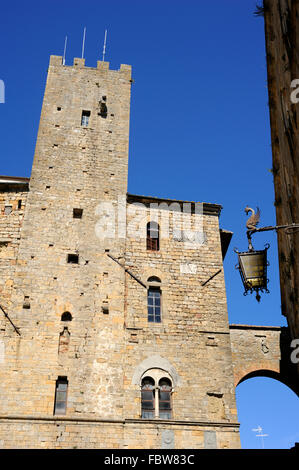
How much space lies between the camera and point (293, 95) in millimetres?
10016

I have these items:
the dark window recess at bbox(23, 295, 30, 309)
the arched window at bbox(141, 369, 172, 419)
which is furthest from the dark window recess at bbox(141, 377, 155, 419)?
the dark window recess at bbox(23, 295, 30, 309)

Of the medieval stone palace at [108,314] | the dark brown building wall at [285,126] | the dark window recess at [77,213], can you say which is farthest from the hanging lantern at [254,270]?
the dark window recess at [77,213]

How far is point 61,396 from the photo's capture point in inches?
592

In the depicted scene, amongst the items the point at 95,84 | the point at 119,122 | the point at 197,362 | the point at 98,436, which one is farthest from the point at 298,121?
Answer: the point at 95,84

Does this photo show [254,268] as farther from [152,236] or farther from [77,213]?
[77,213]

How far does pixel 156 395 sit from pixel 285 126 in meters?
8.79

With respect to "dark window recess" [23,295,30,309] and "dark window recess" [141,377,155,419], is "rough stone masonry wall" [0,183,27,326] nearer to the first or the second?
"dark window recess" [23,295,30,309]

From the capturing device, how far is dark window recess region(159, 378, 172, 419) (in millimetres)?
15305

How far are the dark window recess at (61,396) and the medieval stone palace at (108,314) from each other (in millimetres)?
30

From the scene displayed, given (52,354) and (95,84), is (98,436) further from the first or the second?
(95,84)

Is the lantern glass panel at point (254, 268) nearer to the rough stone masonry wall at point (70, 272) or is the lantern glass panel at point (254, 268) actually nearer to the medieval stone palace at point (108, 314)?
the medieval stone palace at point (108, 314)

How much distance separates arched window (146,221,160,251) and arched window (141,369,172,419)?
4528mm

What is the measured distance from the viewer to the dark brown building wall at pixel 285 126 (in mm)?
10016
